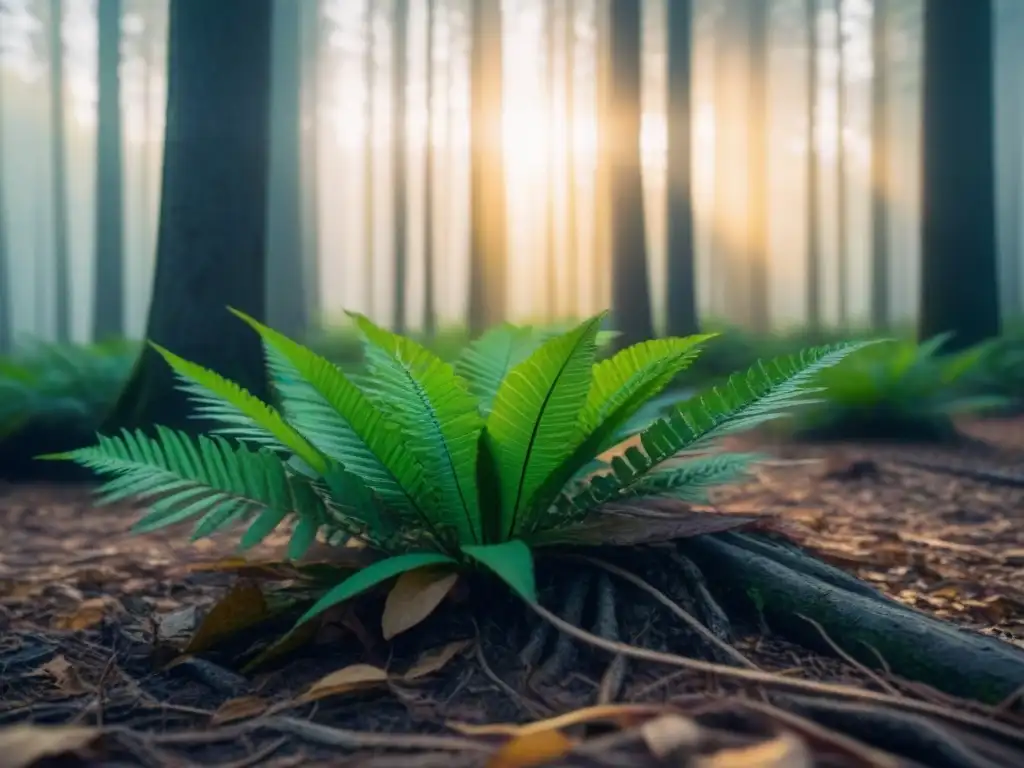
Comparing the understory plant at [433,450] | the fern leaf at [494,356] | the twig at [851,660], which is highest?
the fern leaf at [494,356]

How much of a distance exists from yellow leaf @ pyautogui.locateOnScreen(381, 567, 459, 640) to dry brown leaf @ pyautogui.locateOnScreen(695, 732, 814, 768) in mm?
696

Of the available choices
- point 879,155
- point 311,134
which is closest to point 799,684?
point 311,134

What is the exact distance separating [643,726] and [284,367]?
1.13 meters

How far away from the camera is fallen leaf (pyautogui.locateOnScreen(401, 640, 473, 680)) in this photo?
1.63 meters

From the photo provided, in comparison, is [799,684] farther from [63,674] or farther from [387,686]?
[63,674]

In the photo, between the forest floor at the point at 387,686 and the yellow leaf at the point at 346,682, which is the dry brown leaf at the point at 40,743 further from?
the yellow leaf at the point at 346,682

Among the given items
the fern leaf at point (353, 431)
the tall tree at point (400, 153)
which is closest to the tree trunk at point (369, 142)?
the tall tree at point (400, 153)

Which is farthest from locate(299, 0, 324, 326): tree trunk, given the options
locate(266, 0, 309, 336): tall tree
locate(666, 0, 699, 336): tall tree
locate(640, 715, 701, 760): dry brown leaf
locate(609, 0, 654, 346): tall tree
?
locate(640, 715, 701, 760): dry brown leaf

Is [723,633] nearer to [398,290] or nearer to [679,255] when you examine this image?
[679,255]

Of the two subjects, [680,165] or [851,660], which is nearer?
[851,660]

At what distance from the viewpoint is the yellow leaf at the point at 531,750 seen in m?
1.21

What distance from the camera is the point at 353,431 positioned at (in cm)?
183

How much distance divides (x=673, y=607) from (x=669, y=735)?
0.55 m

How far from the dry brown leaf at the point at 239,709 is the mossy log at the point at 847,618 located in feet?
3.34
